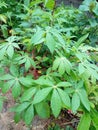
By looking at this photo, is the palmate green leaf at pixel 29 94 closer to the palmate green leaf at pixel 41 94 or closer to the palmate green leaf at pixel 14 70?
the palmate green leaf at pixel 41 94

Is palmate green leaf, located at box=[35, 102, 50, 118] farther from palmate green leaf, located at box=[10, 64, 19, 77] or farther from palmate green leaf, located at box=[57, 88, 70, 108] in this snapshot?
palmate green leaf, located at box=[10, 64, 19, 77]

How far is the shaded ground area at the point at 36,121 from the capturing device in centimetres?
206

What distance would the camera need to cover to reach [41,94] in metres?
1.47

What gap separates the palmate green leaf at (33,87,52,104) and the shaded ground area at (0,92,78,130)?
647 millimetres

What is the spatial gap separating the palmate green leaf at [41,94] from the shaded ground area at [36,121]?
0.65 meters

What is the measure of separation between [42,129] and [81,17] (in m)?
1.31

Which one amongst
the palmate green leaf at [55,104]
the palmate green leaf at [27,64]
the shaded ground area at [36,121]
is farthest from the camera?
the shaded ground area at [36,121]

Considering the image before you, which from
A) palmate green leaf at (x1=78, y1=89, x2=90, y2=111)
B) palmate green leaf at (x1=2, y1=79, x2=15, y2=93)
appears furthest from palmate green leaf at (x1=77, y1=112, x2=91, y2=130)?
palmate green leaf at (x1=2, y1=79, x2=15, y2=93)

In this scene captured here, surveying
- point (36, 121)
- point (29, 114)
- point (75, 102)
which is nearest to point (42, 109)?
point (29, 114)

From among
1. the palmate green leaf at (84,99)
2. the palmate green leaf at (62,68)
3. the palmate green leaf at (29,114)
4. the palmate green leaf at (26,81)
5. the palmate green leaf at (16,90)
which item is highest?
the palmate green leaf at (62,68)

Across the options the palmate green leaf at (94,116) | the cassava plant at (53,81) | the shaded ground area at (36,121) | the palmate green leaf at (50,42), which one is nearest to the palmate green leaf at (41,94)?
the cassava plant at (53,81)

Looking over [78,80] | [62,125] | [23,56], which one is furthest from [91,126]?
[23,56]

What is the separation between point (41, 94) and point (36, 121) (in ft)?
2.27

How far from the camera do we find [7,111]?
216 cm
